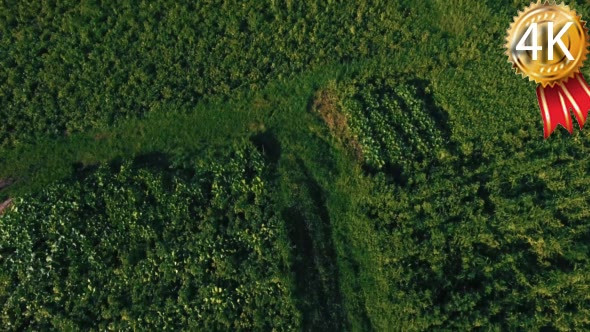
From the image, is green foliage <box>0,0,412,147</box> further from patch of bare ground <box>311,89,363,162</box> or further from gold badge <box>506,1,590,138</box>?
gold badge <box>506,1,590,138</box>

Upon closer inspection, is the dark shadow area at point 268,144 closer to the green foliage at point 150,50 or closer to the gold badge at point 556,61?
the green foliage at point 150,50

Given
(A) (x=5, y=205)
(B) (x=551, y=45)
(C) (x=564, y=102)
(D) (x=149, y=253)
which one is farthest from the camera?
(C) (x=564, y=102)

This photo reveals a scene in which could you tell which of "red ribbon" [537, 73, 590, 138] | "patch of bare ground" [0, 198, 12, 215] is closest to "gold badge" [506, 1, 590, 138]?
"red ribbon" [537, 73, 590, 138]

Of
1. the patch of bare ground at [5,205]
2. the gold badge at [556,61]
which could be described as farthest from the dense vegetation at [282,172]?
the gold badge at [556,61]

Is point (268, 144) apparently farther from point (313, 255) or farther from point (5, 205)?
point (5, 205)

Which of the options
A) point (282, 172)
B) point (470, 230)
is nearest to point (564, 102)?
point (470, 230)

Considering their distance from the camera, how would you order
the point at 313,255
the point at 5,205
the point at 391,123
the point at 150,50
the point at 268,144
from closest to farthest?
the point at 313,255, the point at 5,205, the point at 391,123, the point at 268,144, the point at 150,50
